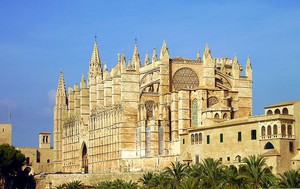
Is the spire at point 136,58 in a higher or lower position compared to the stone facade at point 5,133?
higher

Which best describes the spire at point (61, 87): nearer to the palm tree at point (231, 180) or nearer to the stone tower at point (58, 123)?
the stone tower at point (58, 123)

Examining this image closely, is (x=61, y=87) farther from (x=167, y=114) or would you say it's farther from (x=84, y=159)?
(x=167, y=114)

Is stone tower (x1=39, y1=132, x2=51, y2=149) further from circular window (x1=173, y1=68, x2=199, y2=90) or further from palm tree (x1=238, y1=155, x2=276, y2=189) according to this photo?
palm tree (x1=238, y1=155, x2=276, y2=189)

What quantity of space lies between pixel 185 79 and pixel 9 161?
29231mm

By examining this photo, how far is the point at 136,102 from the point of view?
8712 cm

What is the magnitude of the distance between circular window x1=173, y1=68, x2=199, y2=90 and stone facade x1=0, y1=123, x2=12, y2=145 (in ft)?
128

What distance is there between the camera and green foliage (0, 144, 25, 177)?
10106 cm

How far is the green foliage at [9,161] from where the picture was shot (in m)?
101

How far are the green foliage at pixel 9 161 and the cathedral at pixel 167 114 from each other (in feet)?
27.7

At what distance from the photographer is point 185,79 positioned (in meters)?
87.3

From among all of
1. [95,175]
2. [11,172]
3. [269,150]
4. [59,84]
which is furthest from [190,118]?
[59,84]

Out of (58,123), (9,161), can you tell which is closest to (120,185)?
(9,161)

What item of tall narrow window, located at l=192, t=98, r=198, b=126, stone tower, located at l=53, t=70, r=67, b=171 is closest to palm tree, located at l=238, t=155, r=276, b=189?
tall narrow window, located at l=192, t=98, r=198, b=126

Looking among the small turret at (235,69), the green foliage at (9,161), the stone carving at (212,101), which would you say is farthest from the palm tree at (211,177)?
the green foliage at (9,161)
